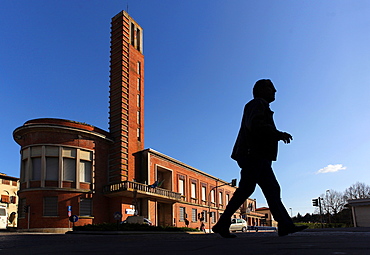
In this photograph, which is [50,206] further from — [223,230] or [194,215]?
[223,230]

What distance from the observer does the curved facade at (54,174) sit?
98.2ft

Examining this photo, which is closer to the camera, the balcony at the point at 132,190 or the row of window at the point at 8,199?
the balcony at the point at 132,190

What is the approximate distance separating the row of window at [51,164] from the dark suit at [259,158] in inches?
1100

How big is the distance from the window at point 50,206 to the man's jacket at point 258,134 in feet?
90.8

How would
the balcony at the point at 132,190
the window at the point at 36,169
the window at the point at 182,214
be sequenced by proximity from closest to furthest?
1. the window at the point at 36,169
2. the balcony at the point at 132,190
3. the window at the point at 182,214

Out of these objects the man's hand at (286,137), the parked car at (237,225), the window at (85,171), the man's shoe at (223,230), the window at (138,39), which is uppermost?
the window at (138,39)

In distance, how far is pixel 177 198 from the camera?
3978 centimetres

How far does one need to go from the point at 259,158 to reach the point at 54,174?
28.6m

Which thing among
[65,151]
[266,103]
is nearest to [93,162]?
[65,151]

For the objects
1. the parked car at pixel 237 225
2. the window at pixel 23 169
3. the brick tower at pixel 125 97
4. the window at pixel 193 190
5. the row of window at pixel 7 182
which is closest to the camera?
the window at pixel 23 169

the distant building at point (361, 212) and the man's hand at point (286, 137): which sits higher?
the man's hand at point (286, 137)

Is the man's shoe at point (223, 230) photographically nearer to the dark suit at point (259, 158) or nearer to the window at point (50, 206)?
the dark suit at point (259, 158)

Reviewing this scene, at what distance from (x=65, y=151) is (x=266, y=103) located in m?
28.3

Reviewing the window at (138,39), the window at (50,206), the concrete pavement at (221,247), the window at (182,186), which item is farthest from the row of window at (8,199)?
the concrete pavement at (221,247)
